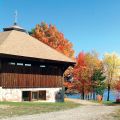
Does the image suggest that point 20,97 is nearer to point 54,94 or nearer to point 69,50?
point 54,94

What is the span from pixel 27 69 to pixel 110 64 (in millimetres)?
36968

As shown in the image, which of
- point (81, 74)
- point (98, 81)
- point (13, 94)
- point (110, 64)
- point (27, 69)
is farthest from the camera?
point (110, 64)

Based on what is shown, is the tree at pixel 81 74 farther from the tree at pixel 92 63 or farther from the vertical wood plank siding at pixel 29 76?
the vertical wood plank siding at pixel 29 76

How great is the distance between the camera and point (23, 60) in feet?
121

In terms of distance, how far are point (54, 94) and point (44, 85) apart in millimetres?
2240

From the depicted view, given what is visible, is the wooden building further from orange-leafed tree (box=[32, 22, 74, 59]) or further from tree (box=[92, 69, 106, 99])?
tree (box=[92, 69, 106, 99])

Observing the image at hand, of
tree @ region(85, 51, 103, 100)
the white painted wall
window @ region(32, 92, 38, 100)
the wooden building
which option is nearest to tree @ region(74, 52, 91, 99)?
tree @ region(85, 51, 103, 100)

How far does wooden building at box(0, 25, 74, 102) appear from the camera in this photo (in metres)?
35.3

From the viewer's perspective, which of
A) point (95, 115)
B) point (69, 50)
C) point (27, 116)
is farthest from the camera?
point (69, 50)

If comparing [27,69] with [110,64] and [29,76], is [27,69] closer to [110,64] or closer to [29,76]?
[29,76]

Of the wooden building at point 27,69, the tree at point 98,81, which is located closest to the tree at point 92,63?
the tree at point 98,81

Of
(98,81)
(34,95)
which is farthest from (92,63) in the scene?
(34,95)

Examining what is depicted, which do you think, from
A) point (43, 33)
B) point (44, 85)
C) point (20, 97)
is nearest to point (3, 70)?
point (20, 97)

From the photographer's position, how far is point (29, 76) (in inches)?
1492
